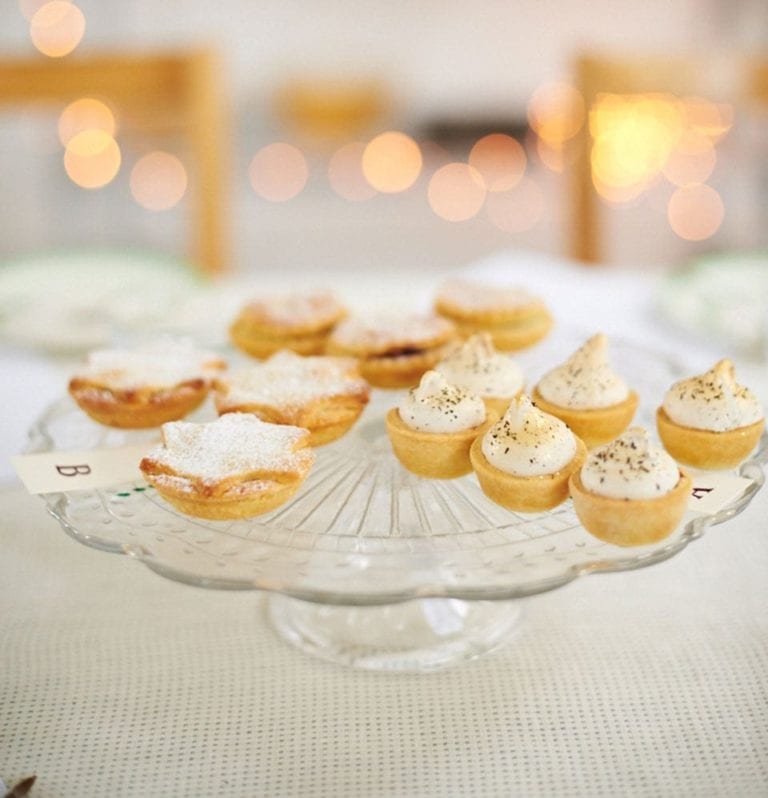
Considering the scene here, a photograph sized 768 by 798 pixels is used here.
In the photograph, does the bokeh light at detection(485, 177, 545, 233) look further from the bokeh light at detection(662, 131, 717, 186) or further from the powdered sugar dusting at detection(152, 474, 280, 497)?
the powdered sugar dusting at detection(152, 474, 280, 497)

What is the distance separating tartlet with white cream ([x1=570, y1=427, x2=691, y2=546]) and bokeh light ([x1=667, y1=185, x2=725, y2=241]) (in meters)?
4.05

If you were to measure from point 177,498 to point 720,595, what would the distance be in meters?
0.70

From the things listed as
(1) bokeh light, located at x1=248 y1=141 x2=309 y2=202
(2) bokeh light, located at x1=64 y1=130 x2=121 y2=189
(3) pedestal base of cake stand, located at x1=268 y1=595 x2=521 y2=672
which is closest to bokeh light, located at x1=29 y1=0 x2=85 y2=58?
(2) bokeh light, located at x1=64 y1=130 x2=121 y2=189

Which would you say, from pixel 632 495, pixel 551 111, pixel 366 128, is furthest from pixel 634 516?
pixel 551 111

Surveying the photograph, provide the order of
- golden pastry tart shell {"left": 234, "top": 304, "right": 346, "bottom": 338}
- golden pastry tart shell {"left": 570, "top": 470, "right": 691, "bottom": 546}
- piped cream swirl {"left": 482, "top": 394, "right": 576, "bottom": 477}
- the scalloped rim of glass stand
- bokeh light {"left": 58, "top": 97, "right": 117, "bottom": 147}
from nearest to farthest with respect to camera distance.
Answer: the scalloped rim of glass stand, golden pastry tart shell {"left": 570, "top": 470, "right": 691, "bottom": 546}, piped cream swirl {"left": 482, "top": 394, "right": 576, "bottom": 477}, golden pastry tart shell {"left": 234, "top": 304, "right": 346, "bottom": 338}, bokeh light {"left": 58, "top": 97, "right": 117, "bottom": 147}

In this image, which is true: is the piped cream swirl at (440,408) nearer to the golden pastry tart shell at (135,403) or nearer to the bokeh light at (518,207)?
the golden pastry tart shell at (135,403)

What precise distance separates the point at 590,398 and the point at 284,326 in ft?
1.85

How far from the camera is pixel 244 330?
66.6 inches

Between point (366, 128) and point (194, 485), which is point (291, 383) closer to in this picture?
point (194, 485)

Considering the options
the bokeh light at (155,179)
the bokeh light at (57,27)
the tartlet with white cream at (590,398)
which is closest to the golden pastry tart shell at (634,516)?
the tartlet with white cream at (590,398)

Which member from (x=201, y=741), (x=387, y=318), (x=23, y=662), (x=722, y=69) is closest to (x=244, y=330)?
(x=387, y=318)

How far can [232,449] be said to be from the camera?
1.17m

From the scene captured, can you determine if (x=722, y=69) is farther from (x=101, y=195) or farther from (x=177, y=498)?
(x=101, y=195)

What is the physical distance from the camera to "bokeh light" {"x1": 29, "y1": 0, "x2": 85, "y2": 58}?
481 centimetres
